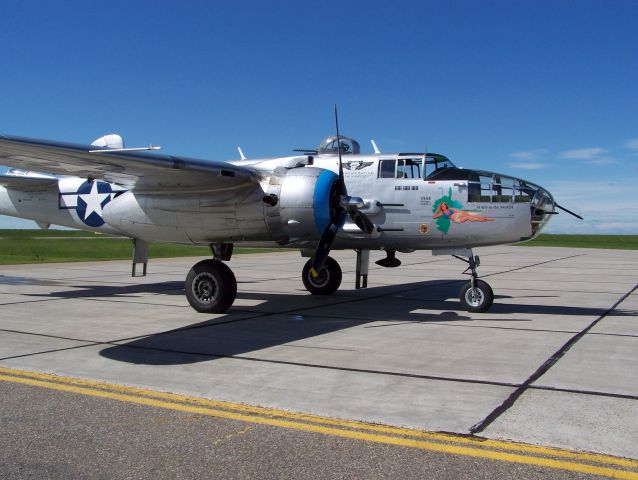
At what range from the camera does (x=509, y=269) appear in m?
28.8

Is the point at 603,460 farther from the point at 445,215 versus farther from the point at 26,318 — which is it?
the point at 26,318

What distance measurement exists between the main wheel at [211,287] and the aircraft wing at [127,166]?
174cm

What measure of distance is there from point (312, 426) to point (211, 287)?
7.59 m

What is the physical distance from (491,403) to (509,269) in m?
23.7

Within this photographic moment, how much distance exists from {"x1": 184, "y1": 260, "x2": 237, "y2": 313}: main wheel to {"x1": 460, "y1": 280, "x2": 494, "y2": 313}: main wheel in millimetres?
5180

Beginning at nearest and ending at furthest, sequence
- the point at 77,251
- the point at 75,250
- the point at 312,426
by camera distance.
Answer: the point at 312,426, the point at 77,251, the point at 75,250

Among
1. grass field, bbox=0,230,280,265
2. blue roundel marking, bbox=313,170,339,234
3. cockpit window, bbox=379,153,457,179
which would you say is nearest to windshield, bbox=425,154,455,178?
cockpit window, bbox=379,153,457,179

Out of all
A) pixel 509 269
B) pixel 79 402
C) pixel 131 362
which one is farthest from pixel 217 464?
pixel 509 269

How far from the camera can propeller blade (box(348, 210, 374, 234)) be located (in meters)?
12.9

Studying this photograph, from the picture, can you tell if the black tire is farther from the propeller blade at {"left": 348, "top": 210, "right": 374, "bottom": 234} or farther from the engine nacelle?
the engine nacelle

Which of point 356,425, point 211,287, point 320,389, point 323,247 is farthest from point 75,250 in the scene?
point 356,425

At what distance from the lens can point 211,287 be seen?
504 inches

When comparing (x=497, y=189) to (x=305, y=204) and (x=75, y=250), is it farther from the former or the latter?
(x=75, y=250)

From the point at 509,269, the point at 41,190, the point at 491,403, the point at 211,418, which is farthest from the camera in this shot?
the point at 509,269
